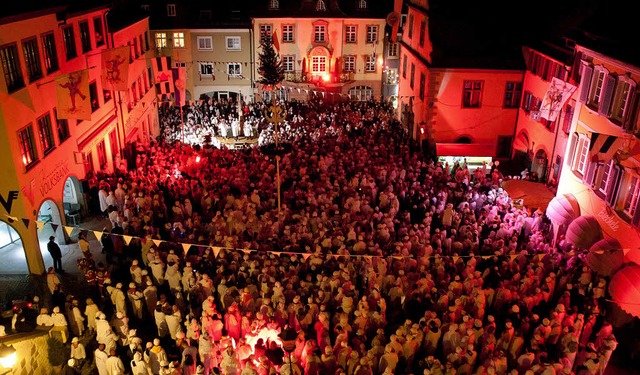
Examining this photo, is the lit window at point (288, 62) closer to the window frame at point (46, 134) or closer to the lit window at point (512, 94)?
the lit window at point (512, 94)

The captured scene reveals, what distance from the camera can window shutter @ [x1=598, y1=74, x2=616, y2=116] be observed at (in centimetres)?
1648

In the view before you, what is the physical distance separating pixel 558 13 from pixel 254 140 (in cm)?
1647

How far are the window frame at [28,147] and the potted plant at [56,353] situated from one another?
6.02 metres

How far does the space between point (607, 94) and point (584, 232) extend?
4361 mm

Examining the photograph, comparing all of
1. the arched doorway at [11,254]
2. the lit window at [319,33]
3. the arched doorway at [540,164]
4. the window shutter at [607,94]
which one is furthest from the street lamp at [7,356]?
the lit window at [319,33]

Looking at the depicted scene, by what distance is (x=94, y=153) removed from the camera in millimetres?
22641

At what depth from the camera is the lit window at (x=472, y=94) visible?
26.9 meters

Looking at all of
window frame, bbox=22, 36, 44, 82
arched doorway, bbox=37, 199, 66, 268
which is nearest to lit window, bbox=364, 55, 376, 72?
window frame, bbox=22, 36, 44, 82

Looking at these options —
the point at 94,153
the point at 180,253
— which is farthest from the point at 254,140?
the point at 180,253

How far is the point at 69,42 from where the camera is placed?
2038 centimetres

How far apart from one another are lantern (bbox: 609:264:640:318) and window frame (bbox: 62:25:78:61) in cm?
1964

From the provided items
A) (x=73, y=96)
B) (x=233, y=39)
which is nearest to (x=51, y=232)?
(x=73, y=96)

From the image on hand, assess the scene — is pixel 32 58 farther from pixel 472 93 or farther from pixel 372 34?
pixel 372 34

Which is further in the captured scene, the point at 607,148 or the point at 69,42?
the point at 69,42
